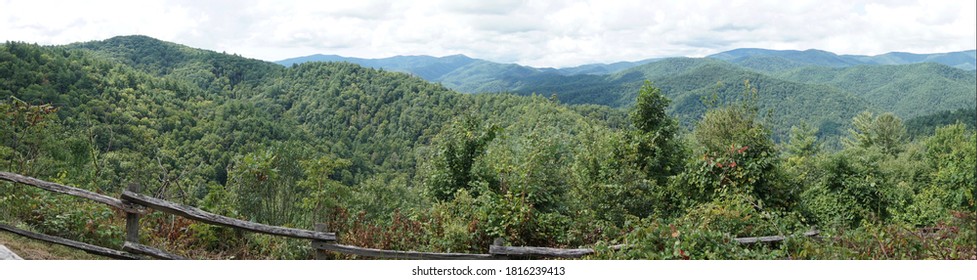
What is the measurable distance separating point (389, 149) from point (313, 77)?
36109 mm

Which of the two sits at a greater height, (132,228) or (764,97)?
(764,97)

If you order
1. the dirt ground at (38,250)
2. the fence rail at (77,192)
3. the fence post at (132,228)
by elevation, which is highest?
the fence rail at (77,192)

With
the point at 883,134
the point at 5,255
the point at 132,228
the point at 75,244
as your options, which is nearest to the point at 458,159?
the point at 132,228

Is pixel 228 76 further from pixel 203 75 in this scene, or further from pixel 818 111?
pixel 818 111

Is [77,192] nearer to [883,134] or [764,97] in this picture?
[883,134]

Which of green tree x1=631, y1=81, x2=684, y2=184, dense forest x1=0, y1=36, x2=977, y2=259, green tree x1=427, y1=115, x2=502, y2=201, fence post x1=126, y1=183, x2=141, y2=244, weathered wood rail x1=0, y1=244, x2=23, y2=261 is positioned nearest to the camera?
weathered wood rail x1=0, y1=244, x2=23, y2=261

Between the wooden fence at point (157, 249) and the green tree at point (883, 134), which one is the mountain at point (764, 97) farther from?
the wooden fence at point (157, 249)

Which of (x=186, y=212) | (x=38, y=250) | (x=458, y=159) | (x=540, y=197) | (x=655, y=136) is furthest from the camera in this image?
(x=458, y=159)

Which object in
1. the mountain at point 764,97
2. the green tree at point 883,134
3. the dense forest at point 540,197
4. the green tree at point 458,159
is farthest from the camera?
the mountain at point 764,97

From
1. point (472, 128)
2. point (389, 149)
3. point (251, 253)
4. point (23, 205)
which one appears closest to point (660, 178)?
point (472, 128)

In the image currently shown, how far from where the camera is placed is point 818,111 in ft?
465

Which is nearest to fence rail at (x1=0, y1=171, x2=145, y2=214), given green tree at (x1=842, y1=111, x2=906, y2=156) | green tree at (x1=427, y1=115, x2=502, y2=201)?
green tree at (x1=427, y1=115, x2=502, y2=201)

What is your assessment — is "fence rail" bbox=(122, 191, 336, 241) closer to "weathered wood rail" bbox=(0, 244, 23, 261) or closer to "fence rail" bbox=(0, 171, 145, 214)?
"fence rail" bbox=(0, 171, 145, 214)

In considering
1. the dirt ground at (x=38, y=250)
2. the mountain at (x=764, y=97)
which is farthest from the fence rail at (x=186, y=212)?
the mountain at (x=764, y=97)
